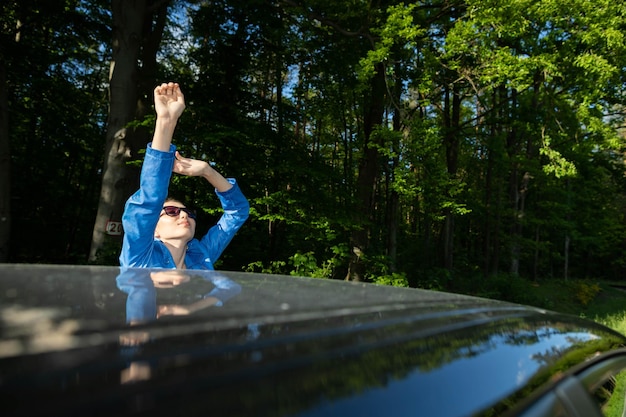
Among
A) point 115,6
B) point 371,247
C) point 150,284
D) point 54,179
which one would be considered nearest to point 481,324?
point 150,284

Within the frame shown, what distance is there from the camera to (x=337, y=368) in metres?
0.73

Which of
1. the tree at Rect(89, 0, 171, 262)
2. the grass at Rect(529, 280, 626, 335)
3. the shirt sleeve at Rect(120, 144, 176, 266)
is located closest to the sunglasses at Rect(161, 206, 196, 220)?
the shirt sleeve at Rect(120, 144, 176, 266)

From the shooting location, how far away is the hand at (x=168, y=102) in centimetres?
231

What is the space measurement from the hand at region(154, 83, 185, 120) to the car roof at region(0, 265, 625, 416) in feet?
3.97

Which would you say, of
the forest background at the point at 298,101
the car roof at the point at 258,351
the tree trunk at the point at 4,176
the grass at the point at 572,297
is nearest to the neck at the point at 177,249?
the car roof at the point at 258,351

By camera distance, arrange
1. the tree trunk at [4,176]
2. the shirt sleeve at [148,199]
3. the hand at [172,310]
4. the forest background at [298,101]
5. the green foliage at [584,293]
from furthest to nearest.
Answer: the green foliage at [584,293] < the tree trunk at [4,176] < the forest background at [298,101] < the shirt sleeve at [148,199] < the hand at [172,310]

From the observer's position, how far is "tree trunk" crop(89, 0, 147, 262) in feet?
28.1

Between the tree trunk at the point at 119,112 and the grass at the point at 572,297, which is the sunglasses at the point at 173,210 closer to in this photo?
the tree trunk at the point at 119,112

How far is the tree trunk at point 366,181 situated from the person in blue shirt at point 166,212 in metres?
6.21

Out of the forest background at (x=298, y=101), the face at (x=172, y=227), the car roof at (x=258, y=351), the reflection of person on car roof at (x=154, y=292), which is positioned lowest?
the car roof at (x=258, y=351)

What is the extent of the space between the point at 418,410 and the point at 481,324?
626 millimetres

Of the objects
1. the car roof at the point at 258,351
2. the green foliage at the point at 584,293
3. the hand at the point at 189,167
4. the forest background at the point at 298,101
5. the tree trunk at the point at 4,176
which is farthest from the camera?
the green foliage at the point at 584,293

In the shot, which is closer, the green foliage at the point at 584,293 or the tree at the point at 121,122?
the tree at the point at 121,122

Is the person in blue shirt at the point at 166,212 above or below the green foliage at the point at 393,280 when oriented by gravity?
above
